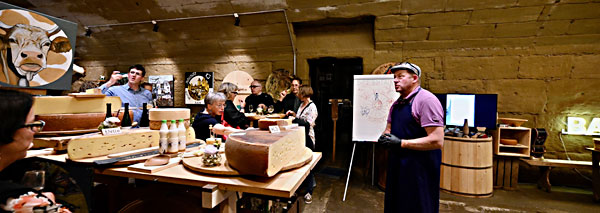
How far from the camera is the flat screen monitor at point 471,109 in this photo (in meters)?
3.50

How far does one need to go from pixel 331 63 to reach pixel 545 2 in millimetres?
3428

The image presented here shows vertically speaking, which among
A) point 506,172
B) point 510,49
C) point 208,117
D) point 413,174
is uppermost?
point 510,49

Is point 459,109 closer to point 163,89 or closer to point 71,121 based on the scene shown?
point 71,121

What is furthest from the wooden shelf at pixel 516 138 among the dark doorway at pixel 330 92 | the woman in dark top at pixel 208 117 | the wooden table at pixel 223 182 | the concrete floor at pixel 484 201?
the woman in dark top at pixel 208 117

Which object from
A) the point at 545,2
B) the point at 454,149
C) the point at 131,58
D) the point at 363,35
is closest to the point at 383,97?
the point at 454,149

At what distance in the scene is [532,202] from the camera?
10.3 ft

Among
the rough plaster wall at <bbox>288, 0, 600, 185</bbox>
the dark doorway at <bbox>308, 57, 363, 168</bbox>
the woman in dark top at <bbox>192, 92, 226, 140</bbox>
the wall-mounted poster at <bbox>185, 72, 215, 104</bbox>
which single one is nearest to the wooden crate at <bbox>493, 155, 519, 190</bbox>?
the rough plaster wall at <bbox>288, 0, 600, 185</bbox>

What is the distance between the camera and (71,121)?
1.60m

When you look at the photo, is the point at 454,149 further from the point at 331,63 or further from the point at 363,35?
the point at 331,63

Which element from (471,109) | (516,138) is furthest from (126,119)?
(516,138)

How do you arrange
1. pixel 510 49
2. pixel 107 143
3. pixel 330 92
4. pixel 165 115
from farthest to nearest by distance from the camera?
pixel 330 92, pixel 510 49, pixel 165 115, pixel 107 143

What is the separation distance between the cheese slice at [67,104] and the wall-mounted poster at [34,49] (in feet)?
0.35

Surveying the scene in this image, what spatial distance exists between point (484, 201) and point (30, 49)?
458 centimetres

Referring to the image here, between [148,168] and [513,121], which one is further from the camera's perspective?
[513,121]
